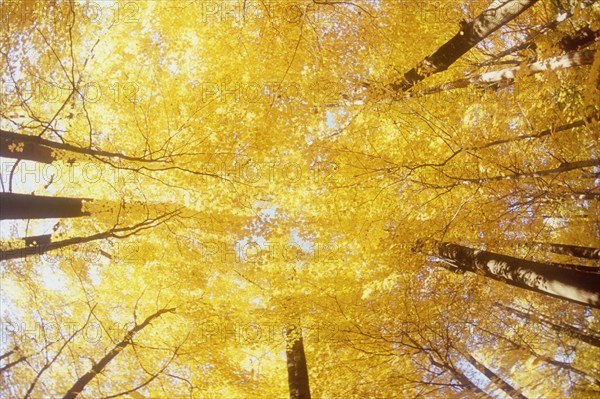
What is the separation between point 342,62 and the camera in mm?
5391

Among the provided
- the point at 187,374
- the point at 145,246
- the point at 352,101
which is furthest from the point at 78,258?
the point at 352,101

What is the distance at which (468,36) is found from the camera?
4.16m

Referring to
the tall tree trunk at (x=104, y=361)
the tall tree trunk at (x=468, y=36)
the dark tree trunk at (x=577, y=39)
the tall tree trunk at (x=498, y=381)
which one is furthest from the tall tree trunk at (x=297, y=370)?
the dark tree trunk at (x=577, y=39)

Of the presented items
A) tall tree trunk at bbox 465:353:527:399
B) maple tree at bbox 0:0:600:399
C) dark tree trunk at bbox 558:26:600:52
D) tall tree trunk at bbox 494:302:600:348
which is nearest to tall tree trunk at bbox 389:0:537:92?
maple tree at bbox 0:0:600:399

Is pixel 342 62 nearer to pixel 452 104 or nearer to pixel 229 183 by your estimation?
pixel 452 104

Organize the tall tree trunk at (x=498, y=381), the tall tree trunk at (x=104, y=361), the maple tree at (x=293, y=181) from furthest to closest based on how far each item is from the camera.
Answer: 1. the tall tree trunk at (x=498, y=381)
2. the tall tree trunk at (x=104, y=361)
3. the maple tree at (x=293, y=181)

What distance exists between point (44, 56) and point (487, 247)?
20.5 ft

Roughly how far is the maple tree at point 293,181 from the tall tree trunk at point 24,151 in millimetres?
22

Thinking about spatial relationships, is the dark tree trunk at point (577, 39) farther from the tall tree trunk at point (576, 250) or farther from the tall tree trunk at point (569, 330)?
the tall tree trunk at point (569, 330)

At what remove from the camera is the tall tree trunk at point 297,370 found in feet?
20.6

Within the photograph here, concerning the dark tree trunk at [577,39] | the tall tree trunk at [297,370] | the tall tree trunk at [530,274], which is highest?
the dark tree trunk at [577,39]

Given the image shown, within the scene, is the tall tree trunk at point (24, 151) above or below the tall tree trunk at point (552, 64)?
above

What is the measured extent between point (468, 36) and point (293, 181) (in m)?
3.09

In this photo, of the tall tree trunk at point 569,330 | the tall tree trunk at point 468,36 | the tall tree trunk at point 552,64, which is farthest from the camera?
the tall tree trunk at point 569,330
